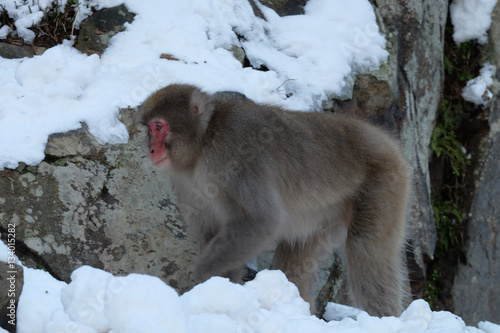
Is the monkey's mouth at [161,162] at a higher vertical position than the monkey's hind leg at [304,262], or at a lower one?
higher

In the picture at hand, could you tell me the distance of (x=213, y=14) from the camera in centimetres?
520

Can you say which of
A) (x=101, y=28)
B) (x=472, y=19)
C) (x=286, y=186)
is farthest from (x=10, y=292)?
(x=472, y=19)

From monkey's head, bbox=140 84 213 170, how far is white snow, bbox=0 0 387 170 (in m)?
0.64

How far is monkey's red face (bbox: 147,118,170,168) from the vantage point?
3.55 m

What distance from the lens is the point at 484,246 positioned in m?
6.38

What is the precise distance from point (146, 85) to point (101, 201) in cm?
82

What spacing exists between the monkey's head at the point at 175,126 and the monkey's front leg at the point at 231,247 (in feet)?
1.42

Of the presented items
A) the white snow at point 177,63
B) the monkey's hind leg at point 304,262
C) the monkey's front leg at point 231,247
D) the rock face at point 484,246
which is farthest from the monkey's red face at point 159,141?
the rock face at point 484,246

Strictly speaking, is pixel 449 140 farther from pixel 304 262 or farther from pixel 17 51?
pixel 17 51

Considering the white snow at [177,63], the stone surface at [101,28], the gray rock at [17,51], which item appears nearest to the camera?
the white snow at [177,63]

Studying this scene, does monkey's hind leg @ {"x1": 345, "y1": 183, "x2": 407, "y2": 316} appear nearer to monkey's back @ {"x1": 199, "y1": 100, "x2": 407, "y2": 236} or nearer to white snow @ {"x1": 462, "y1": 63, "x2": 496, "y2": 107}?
monkey's back @ {"x1": 199, "y1": 100, "x2": 407, "y2": 236}

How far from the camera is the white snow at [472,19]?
263 inches

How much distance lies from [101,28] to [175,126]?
1595 mm

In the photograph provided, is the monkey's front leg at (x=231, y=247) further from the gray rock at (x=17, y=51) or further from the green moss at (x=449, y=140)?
the green moss at (x=449, y=140)
